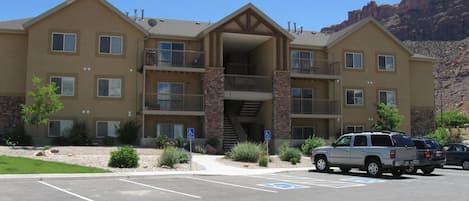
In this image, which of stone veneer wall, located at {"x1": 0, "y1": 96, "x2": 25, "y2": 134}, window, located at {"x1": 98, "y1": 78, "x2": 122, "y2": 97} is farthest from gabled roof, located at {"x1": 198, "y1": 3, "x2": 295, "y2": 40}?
stone veneer wall, located at {"x1": 0, "y1": 96, "x2": 25, "y2": 134}

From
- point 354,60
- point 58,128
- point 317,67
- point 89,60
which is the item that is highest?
point 354,60

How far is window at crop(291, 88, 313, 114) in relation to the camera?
A: 39.5 m

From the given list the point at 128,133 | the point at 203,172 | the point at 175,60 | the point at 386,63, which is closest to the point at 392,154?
the point at 203,172

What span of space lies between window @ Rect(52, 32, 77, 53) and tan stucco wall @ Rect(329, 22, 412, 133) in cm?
1885

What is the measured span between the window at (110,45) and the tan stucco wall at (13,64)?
5054mm

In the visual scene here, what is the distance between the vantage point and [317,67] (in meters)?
40.7

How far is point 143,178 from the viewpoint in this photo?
66.3 feet

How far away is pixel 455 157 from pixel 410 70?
1806 cm

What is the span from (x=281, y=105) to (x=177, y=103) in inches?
286

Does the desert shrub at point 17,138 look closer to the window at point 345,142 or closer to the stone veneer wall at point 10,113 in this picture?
the stone veneer wall at point 10,113

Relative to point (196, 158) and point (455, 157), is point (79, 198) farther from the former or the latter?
point (455, 157)

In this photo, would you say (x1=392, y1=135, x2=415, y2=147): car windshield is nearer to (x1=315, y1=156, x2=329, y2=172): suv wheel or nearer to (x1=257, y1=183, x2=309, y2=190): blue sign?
(x1=315, y1=156, x2=329, y2=172): suv wheel

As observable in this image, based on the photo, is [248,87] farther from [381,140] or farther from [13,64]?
[381,140]

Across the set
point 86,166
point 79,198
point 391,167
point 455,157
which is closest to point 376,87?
point 455,157
